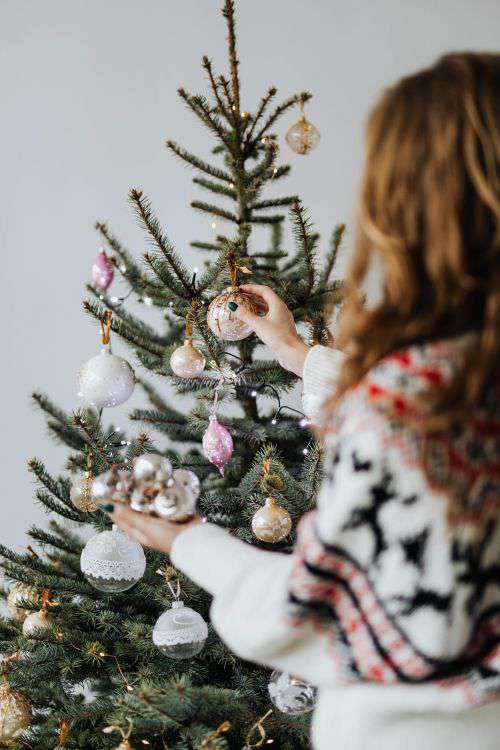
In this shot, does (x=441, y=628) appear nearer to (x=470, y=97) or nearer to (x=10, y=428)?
(x=470, y=97)

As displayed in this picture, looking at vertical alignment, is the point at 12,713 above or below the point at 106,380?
below

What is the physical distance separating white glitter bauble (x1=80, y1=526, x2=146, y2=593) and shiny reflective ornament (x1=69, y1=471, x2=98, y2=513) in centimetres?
8

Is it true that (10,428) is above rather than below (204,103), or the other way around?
below

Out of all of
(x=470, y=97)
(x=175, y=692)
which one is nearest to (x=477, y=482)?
(x=470, y=97)

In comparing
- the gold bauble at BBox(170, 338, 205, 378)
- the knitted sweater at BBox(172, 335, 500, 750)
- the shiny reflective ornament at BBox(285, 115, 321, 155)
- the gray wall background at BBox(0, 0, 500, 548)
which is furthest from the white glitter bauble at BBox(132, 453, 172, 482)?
the gray wall background at BBox(0, 0, 500, 548)

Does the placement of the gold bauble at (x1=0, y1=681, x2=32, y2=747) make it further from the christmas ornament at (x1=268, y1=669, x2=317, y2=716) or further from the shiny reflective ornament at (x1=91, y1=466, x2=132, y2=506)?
the shiny reflective ornament at (x1=91, y1=466, x2=132, y2=506)

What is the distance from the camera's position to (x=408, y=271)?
0.62 meters

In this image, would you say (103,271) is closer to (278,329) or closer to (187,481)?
(278,329)

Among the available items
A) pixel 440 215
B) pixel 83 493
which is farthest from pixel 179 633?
pixel 440 215

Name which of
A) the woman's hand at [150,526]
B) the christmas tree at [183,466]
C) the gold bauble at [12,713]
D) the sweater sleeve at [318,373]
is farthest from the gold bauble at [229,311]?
the gold bauble at [12,713]

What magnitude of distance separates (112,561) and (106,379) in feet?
0.91

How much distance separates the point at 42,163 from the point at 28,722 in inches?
54.9

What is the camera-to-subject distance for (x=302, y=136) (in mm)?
1281

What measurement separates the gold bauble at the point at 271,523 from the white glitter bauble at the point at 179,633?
0.52ft
